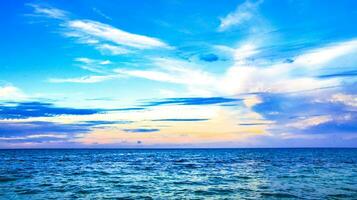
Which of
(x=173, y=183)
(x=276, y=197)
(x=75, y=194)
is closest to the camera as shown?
(x=276, y=197)

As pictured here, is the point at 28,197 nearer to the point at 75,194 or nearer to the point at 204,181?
the point at 75,194

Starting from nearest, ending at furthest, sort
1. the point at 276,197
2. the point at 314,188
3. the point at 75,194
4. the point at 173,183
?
the point at 276,197, the point at 75,194, the point at 314,188, the point at 173,183

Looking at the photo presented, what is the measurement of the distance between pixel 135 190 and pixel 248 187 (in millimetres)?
9991

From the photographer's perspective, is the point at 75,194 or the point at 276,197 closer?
the point at 276,197

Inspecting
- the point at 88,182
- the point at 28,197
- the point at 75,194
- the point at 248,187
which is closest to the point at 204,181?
the point at 248,187

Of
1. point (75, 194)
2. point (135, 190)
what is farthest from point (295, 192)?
point (75, 194)

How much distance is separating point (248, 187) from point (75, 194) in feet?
48.8

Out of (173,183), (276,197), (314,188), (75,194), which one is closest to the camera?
(276,197)

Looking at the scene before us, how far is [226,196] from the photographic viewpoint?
2894 cm

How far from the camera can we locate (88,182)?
125 feet

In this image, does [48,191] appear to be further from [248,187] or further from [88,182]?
[248,187]

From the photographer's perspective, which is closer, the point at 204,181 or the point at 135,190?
the point at 135,190

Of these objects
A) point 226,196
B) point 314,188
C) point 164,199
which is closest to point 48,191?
point 164,199

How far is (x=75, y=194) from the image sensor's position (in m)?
30.0
